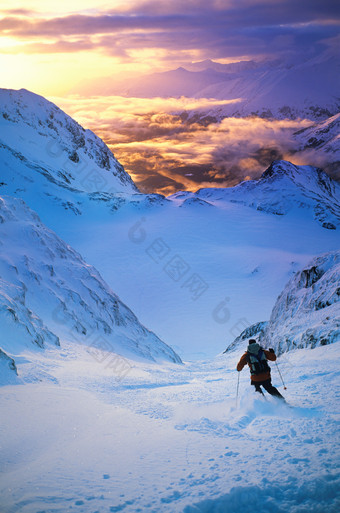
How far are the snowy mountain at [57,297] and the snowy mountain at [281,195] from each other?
77.7 metres

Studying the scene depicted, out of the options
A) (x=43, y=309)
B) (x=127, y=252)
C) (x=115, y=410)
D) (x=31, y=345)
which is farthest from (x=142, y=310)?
(x=115, y=410)

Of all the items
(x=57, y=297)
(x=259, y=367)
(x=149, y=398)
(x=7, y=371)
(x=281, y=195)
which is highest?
(x=7, y=371)

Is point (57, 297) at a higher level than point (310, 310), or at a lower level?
higher

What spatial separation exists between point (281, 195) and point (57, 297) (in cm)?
12007

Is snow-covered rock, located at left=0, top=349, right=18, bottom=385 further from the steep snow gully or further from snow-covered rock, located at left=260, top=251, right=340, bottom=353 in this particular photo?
snow-covered rock, located at left=260, top=251, right=340, bottom=353

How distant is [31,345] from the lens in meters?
12.5

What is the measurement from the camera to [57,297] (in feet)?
62.1

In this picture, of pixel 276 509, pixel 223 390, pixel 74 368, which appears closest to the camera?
pixel 276 509

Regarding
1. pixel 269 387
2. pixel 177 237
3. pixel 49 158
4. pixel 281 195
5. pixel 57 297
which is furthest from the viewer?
pixel 281 195

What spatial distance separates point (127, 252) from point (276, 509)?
66.3 m

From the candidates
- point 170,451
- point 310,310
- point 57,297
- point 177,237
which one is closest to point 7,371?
point 170,451

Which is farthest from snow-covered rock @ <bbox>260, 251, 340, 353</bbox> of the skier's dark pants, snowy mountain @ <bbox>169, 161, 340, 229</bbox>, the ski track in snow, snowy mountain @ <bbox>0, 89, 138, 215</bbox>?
snowy mountain @ <bbox>169, 161, 340, 229</bbox>

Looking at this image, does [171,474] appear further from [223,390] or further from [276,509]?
[223,390]

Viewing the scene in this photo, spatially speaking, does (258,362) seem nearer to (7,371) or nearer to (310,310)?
(7,371)
